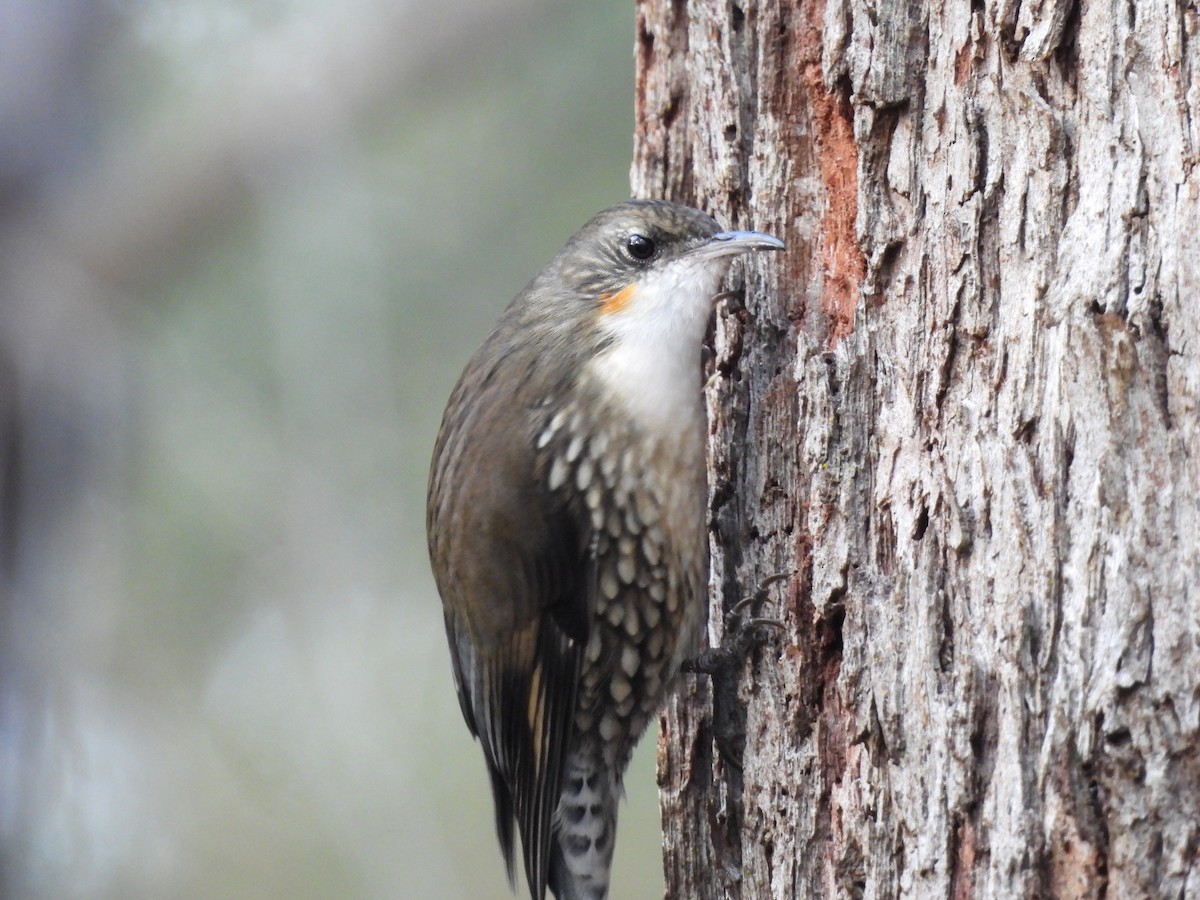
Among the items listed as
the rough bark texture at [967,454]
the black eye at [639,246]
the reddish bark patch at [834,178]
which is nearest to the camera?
the rough bark texture at [967,454]

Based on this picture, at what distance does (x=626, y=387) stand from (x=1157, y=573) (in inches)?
56.2

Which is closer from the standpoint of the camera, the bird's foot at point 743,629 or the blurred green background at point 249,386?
the bird's foot at point 743,629

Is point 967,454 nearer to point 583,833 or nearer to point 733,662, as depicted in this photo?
point 733,662

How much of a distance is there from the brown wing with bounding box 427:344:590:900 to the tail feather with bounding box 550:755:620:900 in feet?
0.39

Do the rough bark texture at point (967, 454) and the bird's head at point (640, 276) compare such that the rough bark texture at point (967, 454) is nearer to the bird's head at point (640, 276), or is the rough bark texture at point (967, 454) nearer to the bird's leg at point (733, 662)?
the bird's leg at point (733, 662)

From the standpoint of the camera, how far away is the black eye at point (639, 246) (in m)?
3.10

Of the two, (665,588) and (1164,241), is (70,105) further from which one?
(1164,241)

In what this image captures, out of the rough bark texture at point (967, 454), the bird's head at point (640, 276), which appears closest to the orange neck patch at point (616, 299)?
the bird's head at point (640, 276)

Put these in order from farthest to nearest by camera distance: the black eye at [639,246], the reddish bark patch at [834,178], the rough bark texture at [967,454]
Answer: the black eye at [639,246], the reddish bark patch at [834,178], the rough bark texture at [967,454]

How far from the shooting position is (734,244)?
109 inches

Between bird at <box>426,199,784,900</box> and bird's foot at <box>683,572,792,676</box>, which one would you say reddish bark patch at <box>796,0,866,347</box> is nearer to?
bird at <box>426,199,784,900</box>

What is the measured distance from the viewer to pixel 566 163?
5449 mm

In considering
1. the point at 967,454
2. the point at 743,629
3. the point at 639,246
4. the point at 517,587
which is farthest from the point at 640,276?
the point at 967,454

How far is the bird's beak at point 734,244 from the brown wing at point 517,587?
0.55 meters
